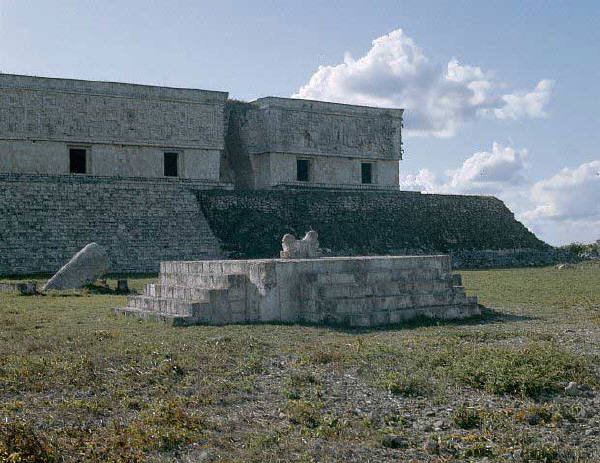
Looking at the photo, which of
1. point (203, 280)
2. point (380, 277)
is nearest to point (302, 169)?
point (203, 280)

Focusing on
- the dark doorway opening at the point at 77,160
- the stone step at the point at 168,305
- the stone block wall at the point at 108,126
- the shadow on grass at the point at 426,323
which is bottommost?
the shadow on grass at the point at 426,323

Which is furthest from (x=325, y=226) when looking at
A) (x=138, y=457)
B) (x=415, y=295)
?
(x=138, y=457)

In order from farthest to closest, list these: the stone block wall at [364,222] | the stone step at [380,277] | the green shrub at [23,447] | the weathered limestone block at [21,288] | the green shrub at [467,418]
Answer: the stone block wall at [364,222] < the weathered limestone block at [21,288] < the stone step at [380,277] < the green shrub at [467,418] < the green shrub at [23,447]

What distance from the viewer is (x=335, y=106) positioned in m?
35.7

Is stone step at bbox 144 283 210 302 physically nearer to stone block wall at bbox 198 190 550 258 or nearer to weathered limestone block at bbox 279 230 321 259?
weathered limestone block at bbox 279 230 321 259

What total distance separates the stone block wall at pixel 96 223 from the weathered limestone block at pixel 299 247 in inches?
447

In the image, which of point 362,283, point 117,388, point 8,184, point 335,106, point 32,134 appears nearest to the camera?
point 117,388

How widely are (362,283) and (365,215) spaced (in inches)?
741

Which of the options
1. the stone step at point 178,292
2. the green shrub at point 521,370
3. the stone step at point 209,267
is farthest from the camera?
the stone step at point 209,267

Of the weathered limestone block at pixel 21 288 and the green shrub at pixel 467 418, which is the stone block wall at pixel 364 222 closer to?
the weathered limestone block at pixel 21 288

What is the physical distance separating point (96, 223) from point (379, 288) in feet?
49.5

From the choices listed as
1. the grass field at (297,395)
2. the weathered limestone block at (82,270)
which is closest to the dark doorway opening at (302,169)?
the weathered limestone block at (82,270)

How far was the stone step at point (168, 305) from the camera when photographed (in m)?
12.4

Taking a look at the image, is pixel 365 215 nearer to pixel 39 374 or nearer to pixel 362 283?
pixel 362 283
